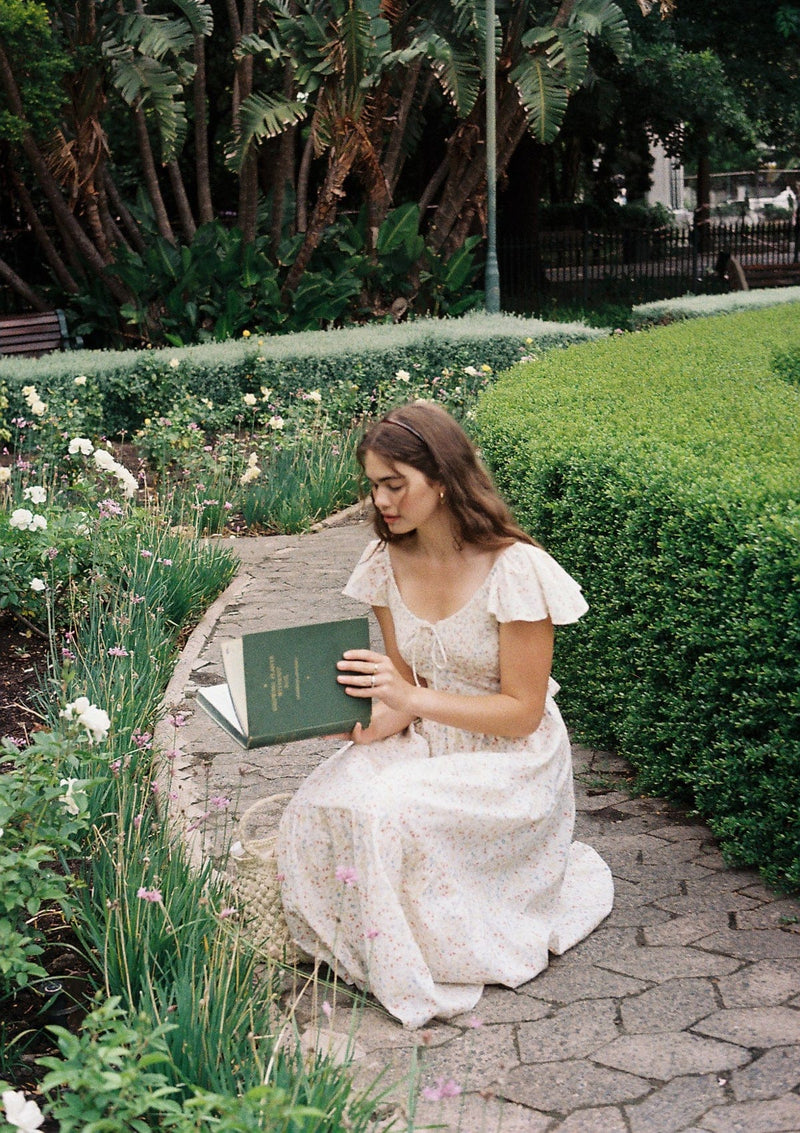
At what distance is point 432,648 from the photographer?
3.47m

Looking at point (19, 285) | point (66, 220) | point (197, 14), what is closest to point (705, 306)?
point (197, 14)

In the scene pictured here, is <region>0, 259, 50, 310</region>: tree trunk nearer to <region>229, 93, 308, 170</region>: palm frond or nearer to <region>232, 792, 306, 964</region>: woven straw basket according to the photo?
<region>229, 93, 308, 170</region>: palm frond

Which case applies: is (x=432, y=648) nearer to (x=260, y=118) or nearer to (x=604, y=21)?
(x=260, y=118)

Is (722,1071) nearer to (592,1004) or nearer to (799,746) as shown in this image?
(592,1004)

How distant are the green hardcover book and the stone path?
296 millimetres

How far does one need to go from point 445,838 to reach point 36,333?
530 inches

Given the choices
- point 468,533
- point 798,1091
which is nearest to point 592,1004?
point 798,1091

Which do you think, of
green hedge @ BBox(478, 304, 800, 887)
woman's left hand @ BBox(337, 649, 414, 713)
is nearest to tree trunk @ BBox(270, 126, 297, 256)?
green hedge @ BBox(478, 304, 800, 887)

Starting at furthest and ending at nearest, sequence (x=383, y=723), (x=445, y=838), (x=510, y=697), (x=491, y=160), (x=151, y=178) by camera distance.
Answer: (x=151, y=178) → (x=491, y=160) → (x=383, y=723) → (x=510, y=697) → (x=445, y=838)

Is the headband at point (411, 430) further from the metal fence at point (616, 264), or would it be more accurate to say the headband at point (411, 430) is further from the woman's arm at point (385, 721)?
the metal fence at point (616, 264)

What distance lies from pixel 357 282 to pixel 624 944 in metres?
13.3

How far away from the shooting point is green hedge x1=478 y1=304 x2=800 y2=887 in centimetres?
369

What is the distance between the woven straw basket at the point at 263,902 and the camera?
3.33 m

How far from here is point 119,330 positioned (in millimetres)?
16219
